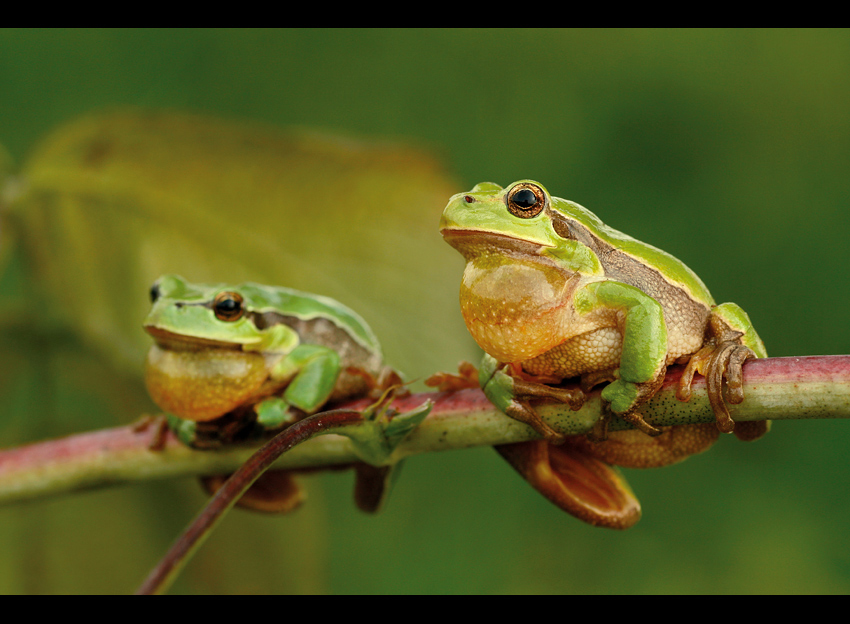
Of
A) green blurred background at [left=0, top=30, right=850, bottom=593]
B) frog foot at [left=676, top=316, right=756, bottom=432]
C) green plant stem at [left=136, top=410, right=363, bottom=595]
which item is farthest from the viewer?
green blurred background at [left=0, top=30, right=850, bottom=593]

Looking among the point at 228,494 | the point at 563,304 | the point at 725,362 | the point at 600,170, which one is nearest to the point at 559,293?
Answer: the point at 563,304

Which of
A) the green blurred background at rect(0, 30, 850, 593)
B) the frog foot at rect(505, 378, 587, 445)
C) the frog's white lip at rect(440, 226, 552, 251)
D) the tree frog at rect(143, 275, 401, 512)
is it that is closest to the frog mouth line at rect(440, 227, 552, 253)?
the frog's white lip at rect(440, 226, 552, 251)

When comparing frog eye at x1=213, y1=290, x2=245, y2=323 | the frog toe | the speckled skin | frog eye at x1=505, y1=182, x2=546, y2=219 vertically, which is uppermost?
frog eye at x1=505, y1=182, x2=546, y2=219

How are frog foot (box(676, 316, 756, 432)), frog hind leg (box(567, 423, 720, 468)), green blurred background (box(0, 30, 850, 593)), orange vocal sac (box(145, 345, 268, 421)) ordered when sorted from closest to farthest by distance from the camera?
frog foot (box(676, 316, 756, 432))
frog hind leg (box(567, 423, 720, 468))
orange vocal sac (box(145, 345, 268, 421))
green blurred background (box(0, 30, 850, 593))

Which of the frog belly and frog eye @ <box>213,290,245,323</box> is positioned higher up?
the frog belly

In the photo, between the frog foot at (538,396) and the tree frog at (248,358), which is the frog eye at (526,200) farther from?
the tree frog at (248,358)

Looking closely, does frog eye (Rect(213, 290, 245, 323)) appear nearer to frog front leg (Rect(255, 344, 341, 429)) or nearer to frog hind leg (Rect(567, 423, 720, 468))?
frog front leg (Rect(255, 344, 341, 429))

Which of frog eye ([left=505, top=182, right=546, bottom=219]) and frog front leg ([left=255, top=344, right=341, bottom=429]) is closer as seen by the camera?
frog eye ([left=505, top=182, right=546, bottom=219])

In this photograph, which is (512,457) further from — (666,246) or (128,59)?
(128,59)

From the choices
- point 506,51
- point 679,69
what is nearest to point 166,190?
point 506,51
